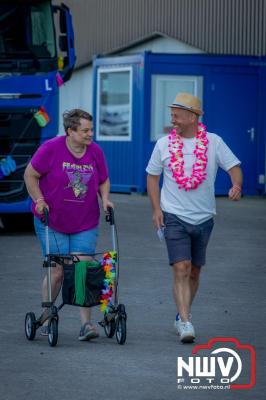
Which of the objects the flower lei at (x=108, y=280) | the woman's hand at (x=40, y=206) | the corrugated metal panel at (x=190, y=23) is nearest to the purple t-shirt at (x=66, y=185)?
the woman's hand at (x=40, y=206)

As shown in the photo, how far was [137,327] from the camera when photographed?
1037 cm

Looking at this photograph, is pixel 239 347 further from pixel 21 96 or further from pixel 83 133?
pixel 21 96

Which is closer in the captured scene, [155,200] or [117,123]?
[155,200]

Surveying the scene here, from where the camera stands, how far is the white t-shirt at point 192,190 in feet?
32.3

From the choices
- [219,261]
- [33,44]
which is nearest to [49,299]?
[219,261]

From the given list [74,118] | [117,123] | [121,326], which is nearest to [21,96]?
[74,118]

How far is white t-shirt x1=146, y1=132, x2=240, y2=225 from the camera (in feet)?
32.3

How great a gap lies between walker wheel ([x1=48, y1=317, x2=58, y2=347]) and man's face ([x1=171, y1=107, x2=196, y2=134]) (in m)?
1.72

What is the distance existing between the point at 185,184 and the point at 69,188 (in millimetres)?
864

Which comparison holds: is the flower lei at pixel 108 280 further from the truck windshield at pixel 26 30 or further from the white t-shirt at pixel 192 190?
the truck windshield at pixel 26 30

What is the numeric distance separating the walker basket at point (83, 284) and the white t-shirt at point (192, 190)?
805 millimetres

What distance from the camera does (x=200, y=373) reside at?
330 inches

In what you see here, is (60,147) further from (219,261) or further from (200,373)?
(219,261)

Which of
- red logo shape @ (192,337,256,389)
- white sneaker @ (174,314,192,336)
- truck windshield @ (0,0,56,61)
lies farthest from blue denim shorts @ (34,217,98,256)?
truck windshield @ (0,0,56,61)
